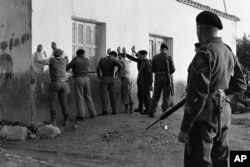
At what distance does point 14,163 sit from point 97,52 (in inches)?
214

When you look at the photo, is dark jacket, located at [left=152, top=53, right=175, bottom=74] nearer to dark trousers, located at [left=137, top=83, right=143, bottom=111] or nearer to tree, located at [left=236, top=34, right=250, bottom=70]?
dark trousers, located at [left=137, top=83, right=143, bottom=111]

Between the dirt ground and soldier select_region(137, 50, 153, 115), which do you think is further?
soldier select_region(137, 50, 153, 115)

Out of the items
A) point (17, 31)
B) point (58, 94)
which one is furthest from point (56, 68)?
point (17, 31)

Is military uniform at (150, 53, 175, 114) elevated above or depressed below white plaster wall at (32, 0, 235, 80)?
below

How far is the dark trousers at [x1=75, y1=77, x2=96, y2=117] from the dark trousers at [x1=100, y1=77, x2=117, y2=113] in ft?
1.85

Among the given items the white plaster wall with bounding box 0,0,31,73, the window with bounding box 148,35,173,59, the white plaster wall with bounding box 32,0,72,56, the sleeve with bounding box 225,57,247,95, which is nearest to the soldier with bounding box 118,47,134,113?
the white plaster wall with bounding box 32,0,72,56

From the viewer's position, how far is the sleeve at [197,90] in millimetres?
3611

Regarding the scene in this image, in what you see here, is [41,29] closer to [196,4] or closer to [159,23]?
[159,23]

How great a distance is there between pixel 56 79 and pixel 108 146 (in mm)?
2163

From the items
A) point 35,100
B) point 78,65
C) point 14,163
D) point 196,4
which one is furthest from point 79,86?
point 196,4

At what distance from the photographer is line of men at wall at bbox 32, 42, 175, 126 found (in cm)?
920

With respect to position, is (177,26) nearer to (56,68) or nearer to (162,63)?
(162,63)

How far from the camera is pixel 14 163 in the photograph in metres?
6.24

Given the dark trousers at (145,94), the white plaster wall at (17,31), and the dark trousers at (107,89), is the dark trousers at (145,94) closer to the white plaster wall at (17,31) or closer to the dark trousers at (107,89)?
the dark trousers at (107,89)
